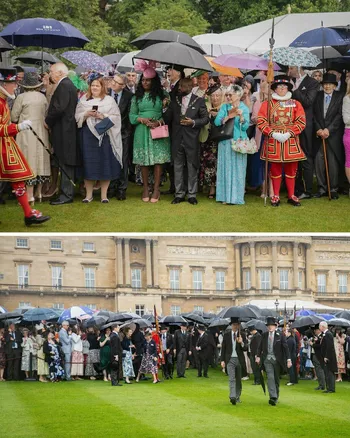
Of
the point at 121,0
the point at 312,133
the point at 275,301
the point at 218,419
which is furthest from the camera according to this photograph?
the point at 121,0

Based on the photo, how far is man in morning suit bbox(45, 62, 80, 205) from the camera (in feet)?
50.8

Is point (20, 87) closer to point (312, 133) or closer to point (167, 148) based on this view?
point (167, 148)

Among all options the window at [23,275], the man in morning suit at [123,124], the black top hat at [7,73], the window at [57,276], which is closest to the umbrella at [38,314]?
the window at [57,276]

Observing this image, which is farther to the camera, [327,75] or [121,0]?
[121,0]

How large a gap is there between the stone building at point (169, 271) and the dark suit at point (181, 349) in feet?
2.05

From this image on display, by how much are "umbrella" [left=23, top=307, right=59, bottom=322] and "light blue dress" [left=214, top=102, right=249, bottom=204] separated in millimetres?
7053

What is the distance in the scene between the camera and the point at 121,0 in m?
47.9

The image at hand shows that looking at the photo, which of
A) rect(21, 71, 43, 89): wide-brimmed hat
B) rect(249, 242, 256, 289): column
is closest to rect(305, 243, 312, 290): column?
rect(249, 242, 256, 289): column

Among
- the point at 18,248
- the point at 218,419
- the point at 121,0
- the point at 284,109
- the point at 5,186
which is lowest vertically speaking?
the point at 218,419

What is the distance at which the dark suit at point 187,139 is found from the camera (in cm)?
1572

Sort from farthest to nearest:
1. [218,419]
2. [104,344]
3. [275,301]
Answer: [275,301] < [104,344] < [218,419]

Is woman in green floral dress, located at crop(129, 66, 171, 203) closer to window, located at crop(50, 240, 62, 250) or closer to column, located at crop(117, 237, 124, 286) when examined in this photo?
column, located at crop(117, 237, 124, 286)

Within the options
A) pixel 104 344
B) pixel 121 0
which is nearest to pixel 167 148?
pixel 104 344

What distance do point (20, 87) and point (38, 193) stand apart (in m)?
2.10
